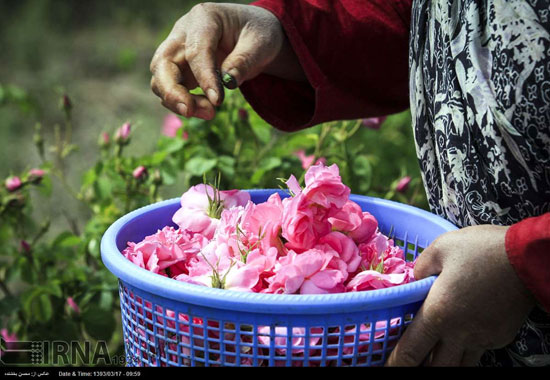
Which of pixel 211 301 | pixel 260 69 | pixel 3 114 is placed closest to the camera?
pixel 211 301

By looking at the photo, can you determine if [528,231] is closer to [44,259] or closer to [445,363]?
[445,363]

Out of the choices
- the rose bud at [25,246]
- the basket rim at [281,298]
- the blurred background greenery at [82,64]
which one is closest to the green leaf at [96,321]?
the rose bud at [25,246]

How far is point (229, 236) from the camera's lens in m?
1.03

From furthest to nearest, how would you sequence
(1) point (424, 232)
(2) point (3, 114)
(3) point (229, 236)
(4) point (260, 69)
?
(2) point (3, 114) < (4) point (260, 69) < (1) point (424, 232) < (3) point (229, 236)

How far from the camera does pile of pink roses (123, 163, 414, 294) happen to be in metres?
0.92

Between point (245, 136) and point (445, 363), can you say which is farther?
point (245, 136)

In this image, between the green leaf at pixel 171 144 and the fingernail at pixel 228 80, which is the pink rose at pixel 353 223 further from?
the green leaf at pixel 171 144

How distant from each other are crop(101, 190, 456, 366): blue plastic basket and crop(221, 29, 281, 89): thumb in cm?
38

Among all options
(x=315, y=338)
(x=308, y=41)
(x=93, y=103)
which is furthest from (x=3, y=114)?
(x=315, y=338)

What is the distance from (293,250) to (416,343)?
0.23 metres

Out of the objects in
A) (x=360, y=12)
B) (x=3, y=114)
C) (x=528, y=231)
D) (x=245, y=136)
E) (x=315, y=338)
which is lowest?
(x=3, y=114)

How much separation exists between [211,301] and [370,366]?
0.25m

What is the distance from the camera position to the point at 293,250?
100 cm

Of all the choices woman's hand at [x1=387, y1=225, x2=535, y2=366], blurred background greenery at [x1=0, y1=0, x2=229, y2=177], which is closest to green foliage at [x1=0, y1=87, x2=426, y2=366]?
woman's hand at [x1=387, y1=225, x2=535, y2=366]
